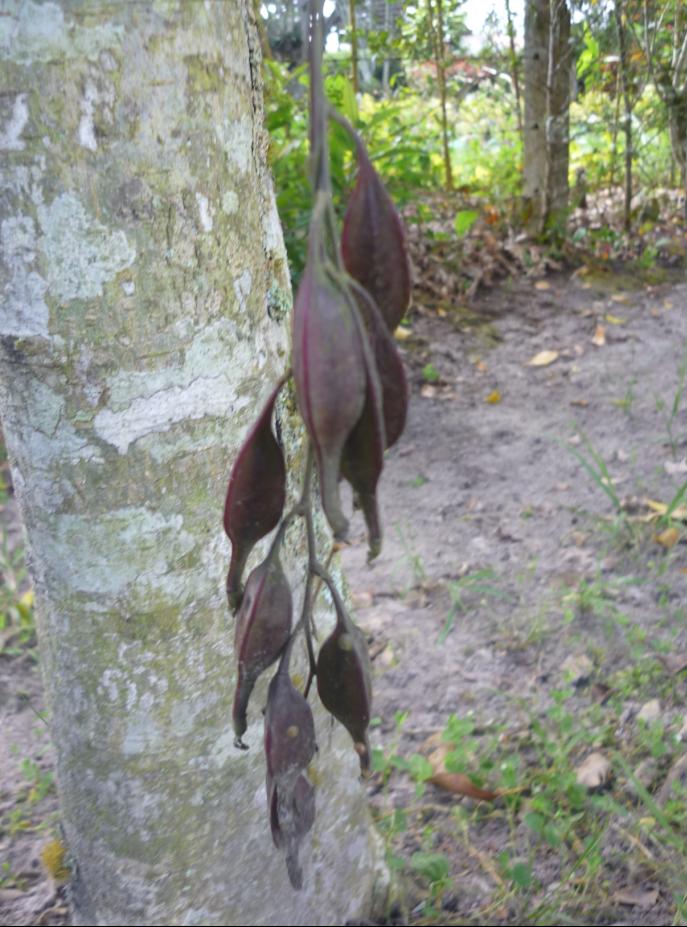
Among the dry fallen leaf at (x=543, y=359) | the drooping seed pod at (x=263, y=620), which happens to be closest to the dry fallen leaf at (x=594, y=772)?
the drooping seed pod at (x=263, y=620)

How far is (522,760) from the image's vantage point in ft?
6.10

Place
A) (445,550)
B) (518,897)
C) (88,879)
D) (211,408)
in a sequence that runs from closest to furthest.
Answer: (211,408) → (88,879) → (518,897) → (445,550)

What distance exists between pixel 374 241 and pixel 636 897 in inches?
52.4

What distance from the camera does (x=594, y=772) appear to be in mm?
1775

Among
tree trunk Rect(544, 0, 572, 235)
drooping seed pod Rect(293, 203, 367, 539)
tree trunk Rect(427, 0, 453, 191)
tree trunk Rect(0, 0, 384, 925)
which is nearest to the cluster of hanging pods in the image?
drooping seed pod Rect(293, 203, 367, 539)

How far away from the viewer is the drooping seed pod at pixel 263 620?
810 millimetres

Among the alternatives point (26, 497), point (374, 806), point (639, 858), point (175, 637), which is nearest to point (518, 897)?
point (639, 858)

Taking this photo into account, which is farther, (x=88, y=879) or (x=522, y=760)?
(x=522, y=760)

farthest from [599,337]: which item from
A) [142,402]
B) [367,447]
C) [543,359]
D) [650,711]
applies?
[367,447]

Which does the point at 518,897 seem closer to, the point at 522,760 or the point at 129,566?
the point at 522,760

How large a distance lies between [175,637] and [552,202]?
3943mm

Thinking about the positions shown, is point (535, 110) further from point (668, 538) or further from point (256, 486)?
point (256, 486)

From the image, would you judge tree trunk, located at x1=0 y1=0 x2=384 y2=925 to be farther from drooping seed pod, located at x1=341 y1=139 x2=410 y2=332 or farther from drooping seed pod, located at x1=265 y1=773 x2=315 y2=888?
drooping seed pod, located at x1=341 y1=139 x2=410 y2=332

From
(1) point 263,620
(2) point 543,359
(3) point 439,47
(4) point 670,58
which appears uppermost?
(3) point 439,47
